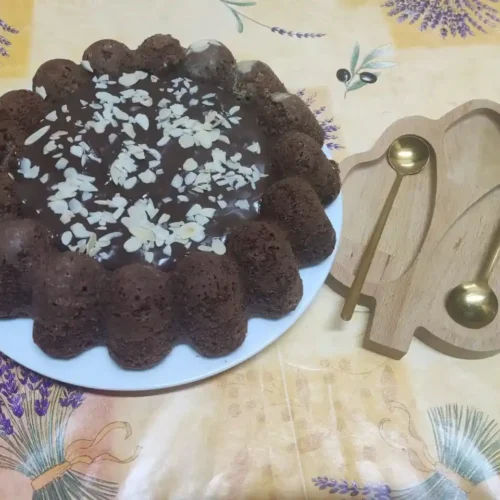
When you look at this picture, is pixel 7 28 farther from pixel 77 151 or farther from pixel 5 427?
pixel 5 427

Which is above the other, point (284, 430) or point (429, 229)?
point (429, 229)

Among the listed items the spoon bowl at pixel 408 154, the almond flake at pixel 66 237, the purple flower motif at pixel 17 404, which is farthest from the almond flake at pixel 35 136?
the spoon bowl at pixel 408 154

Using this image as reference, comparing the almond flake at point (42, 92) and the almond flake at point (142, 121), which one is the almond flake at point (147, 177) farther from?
the almond flake at point (42, 92)

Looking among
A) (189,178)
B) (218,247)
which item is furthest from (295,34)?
(218,247)

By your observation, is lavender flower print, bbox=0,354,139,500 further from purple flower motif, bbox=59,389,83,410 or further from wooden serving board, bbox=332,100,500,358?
wooden serving board, bbox=332,100,500,358

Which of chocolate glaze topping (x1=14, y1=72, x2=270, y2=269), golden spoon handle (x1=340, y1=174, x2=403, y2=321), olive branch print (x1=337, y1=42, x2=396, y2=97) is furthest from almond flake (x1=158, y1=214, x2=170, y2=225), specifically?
olive branch print (x1=337, y1=42, x2=396, y2=97)
